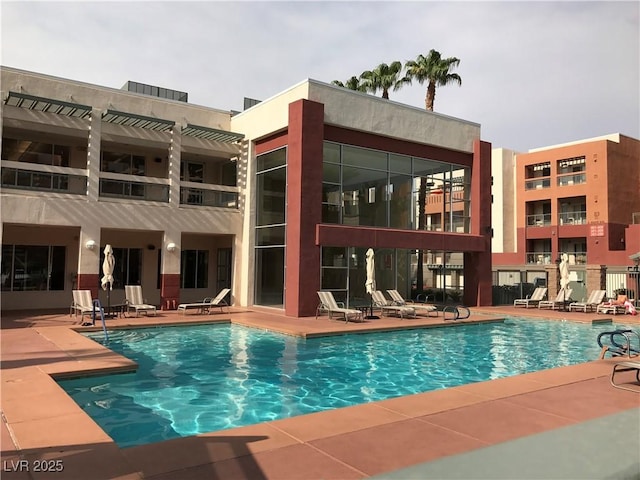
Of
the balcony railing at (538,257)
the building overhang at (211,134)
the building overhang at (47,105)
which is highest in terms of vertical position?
A: the building overhang at (211,134)

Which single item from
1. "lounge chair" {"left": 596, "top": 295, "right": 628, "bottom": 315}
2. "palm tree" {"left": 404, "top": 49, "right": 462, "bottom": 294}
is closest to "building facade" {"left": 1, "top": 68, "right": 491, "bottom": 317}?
"lounge chair" {"left": 596, "top": 295, "right": 628, "bottom": 315}

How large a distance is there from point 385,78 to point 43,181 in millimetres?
19428

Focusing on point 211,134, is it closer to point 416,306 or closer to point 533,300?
point 416,306

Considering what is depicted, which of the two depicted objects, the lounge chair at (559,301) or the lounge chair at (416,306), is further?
the lounge chair at (559,301)

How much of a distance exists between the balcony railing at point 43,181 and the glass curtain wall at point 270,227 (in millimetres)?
6383

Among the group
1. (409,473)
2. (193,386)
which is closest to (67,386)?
(193,386)

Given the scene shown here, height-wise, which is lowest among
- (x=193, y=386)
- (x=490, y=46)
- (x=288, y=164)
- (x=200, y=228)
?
(x=193, y=386)

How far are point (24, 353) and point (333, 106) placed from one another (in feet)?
42.3

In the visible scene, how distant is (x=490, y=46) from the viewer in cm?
1056

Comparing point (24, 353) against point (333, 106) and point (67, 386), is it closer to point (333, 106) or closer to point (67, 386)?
point (67, 386)

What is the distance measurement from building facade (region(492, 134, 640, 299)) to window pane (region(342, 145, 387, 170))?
60.5 feet

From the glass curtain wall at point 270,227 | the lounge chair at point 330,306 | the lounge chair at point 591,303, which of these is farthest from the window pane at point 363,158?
the lounge chair at point 591,303

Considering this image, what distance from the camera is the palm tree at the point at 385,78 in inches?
1125

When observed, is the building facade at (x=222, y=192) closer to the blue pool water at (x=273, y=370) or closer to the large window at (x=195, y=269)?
the large window at (x=195, y=269)
